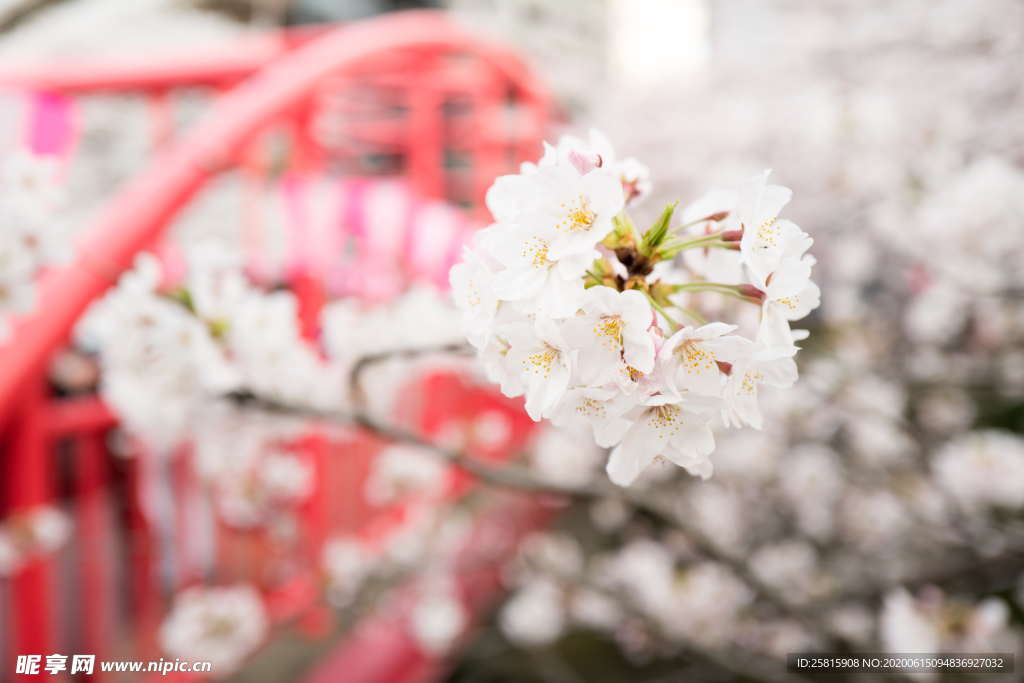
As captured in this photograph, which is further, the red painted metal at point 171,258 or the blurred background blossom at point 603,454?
the red painted metal at point 171,258

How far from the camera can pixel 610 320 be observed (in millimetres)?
377

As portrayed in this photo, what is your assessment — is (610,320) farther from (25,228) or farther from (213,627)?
(213,627)

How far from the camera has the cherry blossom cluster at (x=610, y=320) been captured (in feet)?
1.23

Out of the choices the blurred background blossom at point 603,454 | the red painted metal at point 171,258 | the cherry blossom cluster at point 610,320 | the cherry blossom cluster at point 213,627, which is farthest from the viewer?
the cherry blossom cluster at point 213,627

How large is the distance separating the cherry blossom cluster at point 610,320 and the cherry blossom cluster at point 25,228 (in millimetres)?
552

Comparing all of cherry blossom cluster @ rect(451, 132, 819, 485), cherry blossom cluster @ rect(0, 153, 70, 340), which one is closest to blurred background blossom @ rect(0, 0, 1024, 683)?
cherry blossom cluster @ rect(0, 153, 70, 340)

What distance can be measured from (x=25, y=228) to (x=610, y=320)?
2.12 ft

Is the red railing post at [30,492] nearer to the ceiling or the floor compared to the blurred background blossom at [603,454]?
nearer to the floor

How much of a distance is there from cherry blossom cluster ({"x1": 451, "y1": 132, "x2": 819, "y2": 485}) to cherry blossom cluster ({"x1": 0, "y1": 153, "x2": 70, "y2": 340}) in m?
0.55

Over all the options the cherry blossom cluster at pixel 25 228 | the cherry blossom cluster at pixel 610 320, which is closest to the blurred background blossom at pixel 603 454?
the cherry blossom cluster at pixel 25 228

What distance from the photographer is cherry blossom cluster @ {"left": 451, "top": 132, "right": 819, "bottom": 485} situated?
375 mm

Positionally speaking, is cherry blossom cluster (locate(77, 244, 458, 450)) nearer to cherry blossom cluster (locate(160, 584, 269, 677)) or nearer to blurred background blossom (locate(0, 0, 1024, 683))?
blurred background blossom (locate(0, 0, 1024, 683))

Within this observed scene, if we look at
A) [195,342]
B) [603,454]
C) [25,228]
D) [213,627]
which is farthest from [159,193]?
[603,454]

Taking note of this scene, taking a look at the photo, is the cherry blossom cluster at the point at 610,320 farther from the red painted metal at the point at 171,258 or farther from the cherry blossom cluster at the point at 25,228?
the red painted metal at the point at 171,258
